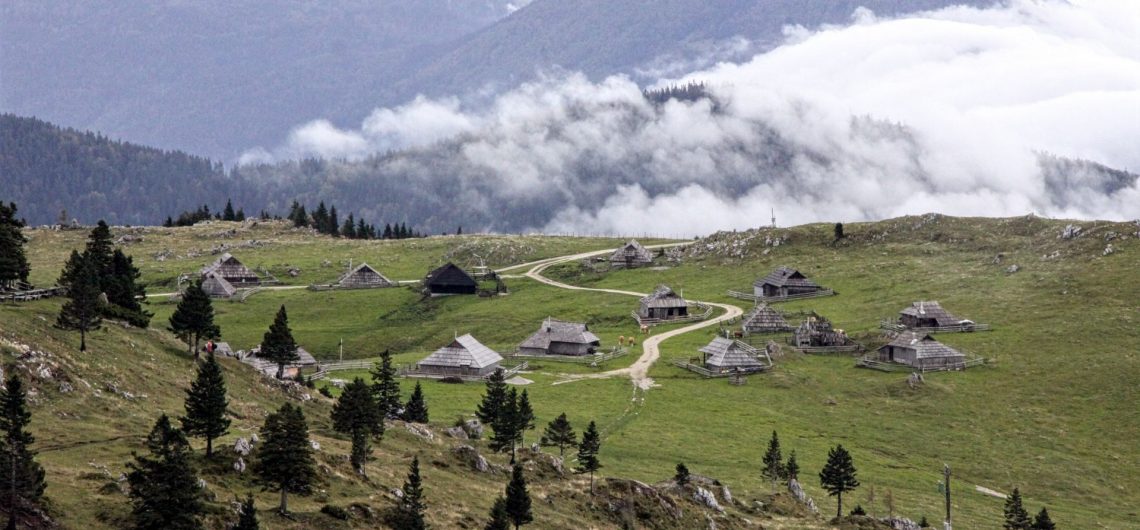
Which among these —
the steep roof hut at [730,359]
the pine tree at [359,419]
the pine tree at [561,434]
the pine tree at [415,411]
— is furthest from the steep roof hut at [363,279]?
the pine tree at [359,419]

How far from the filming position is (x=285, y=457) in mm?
55594

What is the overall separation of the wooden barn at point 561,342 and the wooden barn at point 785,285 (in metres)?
43.0

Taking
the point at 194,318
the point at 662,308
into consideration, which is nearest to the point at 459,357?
the point at 194,318

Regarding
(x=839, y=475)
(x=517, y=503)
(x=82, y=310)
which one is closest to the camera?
(x=517, y=503)

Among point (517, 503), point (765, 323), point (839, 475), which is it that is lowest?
point (839, 475)

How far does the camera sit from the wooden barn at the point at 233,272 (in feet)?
621

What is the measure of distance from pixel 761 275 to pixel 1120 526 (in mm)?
104589

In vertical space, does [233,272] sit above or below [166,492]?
above

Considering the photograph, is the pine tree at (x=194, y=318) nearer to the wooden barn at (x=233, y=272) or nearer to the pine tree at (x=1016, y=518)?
the pine tree at (x=1016, y=518)

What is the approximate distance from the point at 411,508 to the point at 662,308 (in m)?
104

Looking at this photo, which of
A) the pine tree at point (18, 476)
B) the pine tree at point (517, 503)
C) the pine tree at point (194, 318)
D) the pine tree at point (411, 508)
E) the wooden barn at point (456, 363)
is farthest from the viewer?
the wooden barn at point (456, 363)

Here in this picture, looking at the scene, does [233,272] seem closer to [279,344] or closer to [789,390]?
[279,344]

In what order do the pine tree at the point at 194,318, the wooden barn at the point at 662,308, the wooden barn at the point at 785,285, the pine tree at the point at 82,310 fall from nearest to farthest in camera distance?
the pine tree at the point at 82,310
the pine tree at the point at 194,318
the wooden barn at the point at 662,308
the wooden barn at the point at 785,285

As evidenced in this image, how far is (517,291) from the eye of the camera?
188875 millimetres
